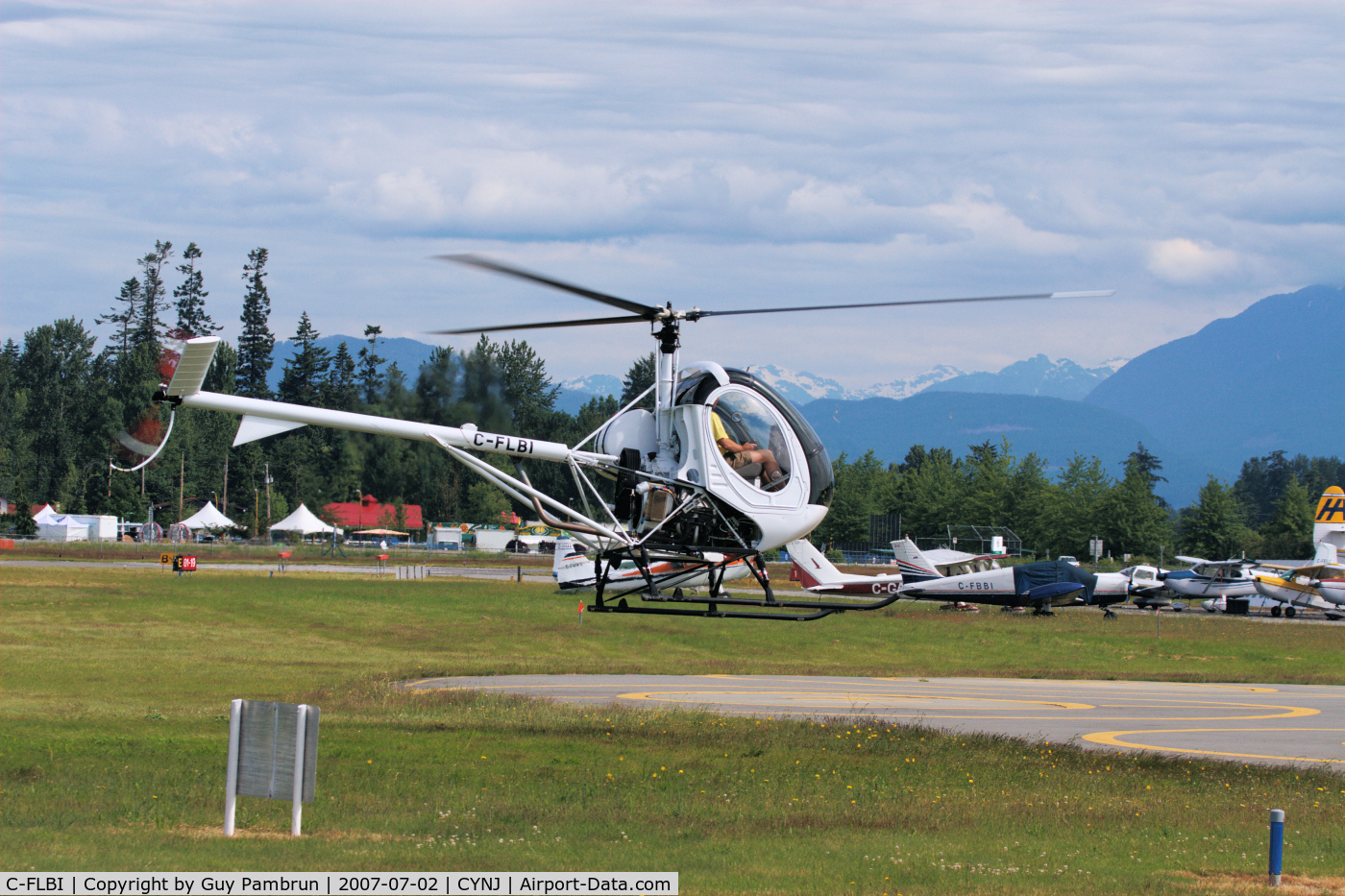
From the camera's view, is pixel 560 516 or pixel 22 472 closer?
pixel 560 516

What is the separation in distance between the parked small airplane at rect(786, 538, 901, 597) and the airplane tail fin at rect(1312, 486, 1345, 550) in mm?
23630

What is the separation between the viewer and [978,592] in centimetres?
5328

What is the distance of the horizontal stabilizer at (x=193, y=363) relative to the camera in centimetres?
1443

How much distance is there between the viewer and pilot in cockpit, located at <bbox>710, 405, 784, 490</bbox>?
17219 millimetres

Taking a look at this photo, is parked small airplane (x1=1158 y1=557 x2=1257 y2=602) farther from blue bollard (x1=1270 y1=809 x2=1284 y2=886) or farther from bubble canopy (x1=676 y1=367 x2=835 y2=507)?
blue bollard (x1=1270 y1=809 x2=1284 y2=886)

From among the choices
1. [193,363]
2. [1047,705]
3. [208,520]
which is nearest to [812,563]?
[1047,705]

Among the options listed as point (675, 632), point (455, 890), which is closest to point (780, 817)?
point (455, 890)

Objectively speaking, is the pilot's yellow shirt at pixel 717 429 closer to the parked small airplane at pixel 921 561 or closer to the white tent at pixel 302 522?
the parked small airplane at pixel 921 561

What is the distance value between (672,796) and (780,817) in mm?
1805

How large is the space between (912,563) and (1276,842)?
140 feet

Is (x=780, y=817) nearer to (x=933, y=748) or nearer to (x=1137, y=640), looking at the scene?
(x=933, y=748)

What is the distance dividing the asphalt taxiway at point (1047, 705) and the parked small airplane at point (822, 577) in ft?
9.65

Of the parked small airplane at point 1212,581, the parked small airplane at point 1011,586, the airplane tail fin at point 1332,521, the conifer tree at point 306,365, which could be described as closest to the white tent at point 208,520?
the conifer tree at point 306,365

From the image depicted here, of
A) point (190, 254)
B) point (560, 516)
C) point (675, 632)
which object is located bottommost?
point (675, 632)
